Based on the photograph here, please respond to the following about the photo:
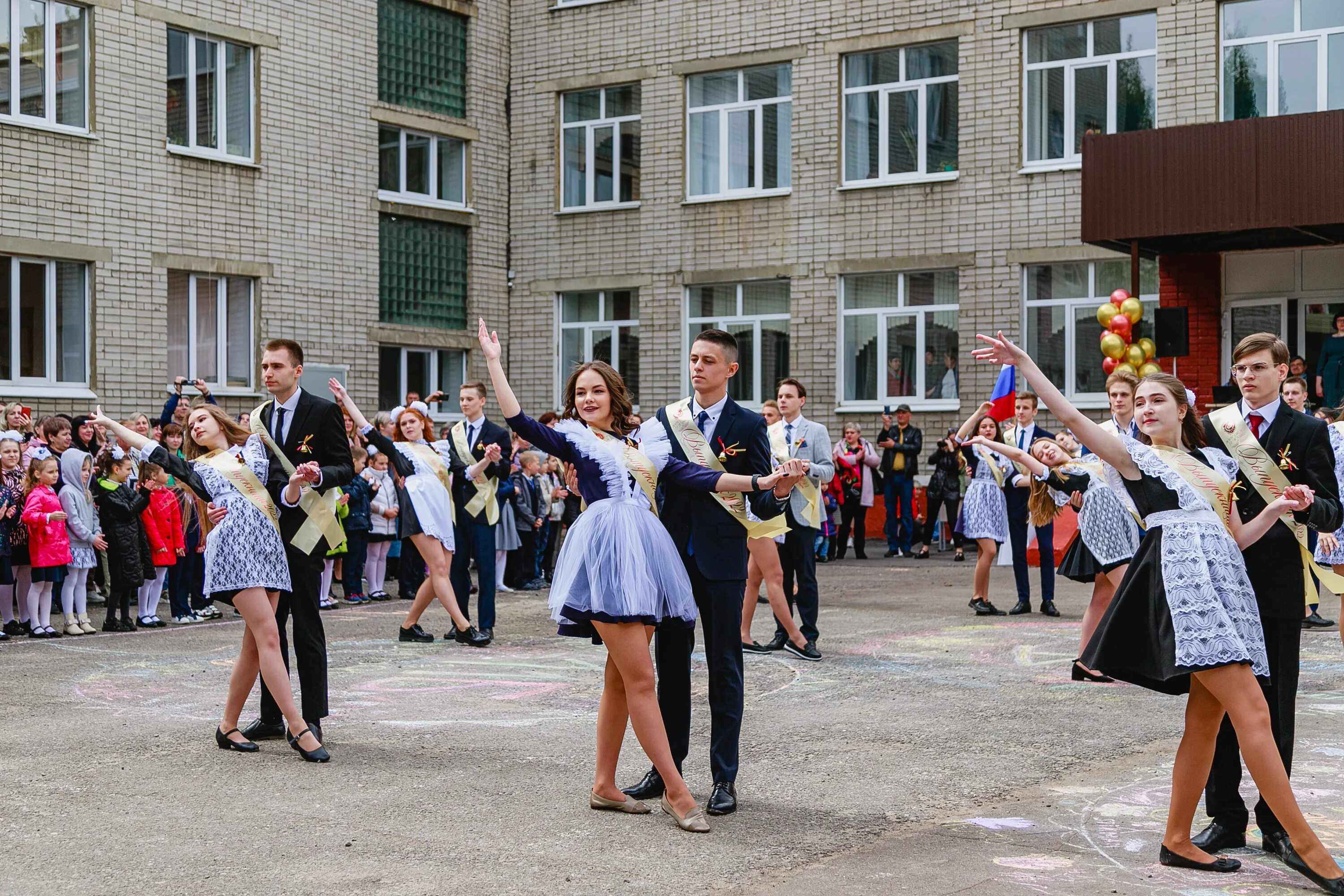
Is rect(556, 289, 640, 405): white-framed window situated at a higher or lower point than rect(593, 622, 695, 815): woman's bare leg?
higher

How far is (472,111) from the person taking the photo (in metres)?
26.8

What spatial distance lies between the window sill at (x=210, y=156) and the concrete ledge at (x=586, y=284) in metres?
5.92

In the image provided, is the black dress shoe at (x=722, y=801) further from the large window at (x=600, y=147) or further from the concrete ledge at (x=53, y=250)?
the large window at (x=600, y=147)

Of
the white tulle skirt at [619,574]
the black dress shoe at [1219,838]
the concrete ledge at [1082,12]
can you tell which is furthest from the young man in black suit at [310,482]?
the concrete ledge at [1082,12]

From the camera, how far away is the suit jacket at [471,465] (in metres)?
12.1

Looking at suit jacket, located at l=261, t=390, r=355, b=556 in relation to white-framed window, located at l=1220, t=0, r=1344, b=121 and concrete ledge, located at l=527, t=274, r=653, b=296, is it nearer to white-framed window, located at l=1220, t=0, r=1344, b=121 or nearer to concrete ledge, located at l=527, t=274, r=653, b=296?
white-framed window, located at l=1220, t=0, r=1344, b=121

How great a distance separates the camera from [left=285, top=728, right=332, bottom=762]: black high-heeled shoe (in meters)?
7.47

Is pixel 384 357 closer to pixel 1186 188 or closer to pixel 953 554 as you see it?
pixel 953 554

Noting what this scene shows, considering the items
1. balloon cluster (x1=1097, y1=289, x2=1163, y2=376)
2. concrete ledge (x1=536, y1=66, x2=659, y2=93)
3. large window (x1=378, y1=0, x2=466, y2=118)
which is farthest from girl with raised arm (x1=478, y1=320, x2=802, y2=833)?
concrete ledge (x1=536, y1=66, x2=659, y2=93)

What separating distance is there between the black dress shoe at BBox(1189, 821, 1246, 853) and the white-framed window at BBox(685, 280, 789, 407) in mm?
19194

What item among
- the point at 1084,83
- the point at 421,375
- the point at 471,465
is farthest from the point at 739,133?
the point at 471,465

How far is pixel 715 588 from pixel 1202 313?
17.2 metres

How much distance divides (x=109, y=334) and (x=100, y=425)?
46.0 feet

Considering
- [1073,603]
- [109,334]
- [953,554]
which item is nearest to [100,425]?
[1073,603]
